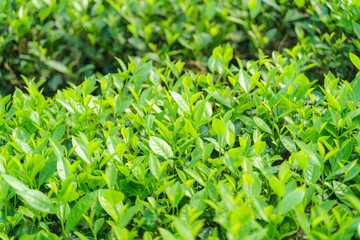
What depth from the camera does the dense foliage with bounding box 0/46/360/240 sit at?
1418 millimetres

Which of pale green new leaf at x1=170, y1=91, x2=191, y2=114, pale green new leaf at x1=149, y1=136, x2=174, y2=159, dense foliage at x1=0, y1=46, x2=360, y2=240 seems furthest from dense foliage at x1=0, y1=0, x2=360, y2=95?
pale green new leaf at x1=149, y1=136, x2=174, y2=159

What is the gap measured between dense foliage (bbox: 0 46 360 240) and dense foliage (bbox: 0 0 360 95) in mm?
1261

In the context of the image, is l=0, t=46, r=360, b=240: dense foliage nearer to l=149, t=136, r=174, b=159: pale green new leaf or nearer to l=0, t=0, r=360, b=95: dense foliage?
l=149, t=136, r=174, b=159: pale green new leaf

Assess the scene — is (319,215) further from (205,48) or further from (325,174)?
(205,48)

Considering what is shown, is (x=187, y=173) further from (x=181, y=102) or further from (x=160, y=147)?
(x=181, y=102)

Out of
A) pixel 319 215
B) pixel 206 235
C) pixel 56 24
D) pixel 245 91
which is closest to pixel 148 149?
pixel 206 235

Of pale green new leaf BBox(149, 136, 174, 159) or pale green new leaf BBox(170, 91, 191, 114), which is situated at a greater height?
pale green new leaf BBox(170, 91, 191, 114)

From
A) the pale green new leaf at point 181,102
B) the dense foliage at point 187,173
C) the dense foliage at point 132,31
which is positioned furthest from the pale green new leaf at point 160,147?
the dense foliage at point 132,31

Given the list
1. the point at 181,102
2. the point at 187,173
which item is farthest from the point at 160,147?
the point at 181,102

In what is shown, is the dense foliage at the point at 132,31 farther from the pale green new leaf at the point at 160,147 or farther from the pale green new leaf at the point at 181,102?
the pale green new leaf at the point at 160,147

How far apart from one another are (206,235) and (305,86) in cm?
96

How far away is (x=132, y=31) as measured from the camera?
11.1 ft

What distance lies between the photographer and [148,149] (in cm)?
180

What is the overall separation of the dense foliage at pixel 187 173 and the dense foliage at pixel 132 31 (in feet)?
4.14
